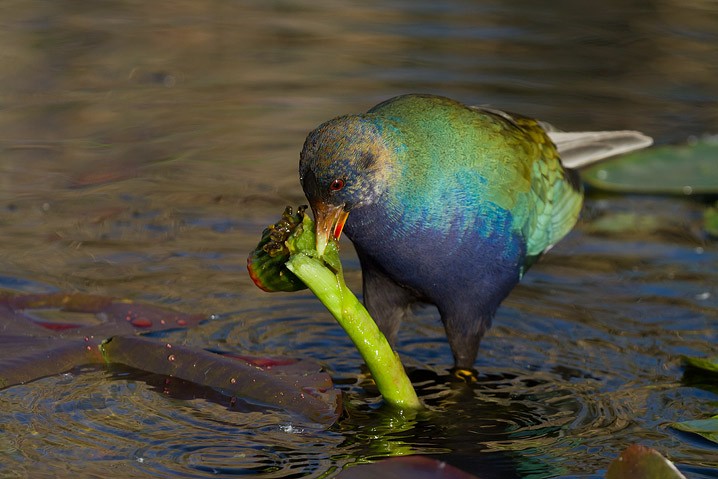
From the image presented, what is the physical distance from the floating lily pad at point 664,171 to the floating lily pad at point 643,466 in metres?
3.36

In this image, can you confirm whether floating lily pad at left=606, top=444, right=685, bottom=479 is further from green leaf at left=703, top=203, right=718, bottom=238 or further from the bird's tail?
green leaf at left=703, top=203, right=718, bottom=238

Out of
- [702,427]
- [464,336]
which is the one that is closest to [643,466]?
[702,427]

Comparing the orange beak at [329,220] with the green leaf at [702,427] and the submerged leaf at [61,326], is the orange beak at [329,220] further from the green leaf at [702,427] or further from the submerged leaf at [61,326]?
the green leaf at [702,427]

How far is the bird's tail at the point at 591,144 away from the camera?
527 centimetres

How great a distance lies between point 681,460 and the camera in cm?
381

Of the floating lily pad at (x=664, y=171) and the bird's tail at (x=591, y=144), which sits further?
the floating lily pad at (x=664, y=171)

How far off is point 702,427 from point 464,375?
94cm

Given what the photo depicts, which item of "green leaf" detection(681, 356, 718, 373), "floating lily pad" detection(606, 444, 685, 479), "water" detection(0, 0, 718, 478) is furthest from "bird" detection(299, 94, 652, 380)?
"floating lily pad" detection(606, 444, 685, 479)

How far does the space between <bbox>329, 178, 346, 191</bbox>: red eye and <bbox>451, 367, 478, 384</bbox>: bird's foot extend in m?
1.00

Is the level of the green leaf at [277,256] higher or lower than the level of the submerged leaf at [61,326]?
higher

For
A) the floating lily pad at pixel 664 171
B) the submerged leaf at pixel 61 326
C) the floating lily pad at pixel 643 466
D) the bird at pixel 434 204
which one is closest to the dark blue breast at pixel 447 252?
the bird at pixel 434 204

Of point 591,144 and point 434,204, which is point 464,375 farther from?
point 591,144

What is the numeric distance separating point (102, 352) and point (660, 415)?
188 centimetres

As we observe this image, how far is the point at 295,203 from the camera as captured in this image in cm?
619
